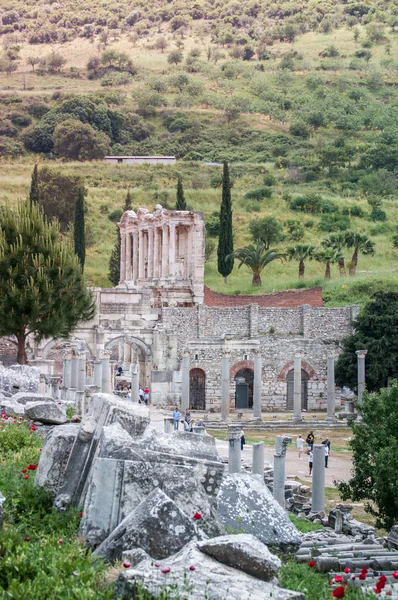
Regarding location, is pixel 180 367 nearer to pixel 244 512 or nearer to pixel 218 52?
pixel 244 512

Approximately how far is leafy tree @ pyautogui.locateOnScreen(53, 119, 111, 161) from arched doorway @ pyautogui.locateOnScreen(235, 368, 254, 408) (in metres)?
63.5

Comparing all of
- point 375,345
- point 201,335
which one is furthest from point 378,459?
point 201,335

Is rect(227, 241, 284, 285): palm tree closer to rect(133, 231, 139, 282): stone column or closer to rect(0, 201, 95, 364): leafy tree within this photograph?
rect(133, 231, 139, 282): stone column

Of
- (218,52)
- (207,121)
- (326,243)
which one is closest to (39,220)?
(326,243)

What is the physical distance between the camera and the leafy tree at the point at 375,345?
49.2 metres

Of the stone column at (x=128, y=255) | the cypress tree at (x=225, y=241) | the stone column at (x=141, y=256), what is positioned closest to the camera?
the cypress tree at (x=225, y=241)

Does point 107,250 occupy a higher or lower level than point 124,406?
higher

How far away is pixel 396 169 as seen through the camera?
10888cm

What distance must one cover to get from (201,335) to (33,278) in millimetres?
23405

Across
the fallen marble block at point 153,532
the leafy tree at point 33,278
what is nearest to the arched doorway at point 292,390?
the leafy tree at point 33,278

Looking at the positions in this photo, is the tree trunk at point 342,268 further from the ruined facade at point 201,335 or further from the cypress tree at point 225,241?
the ruined facade at point 201,335

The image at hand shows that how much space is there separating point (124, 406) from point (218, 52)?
17323 centimetres

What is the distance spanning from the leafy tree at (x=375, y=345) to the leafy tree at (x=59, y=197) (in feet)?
123

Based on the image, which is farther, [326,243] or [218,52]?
[218,52]
